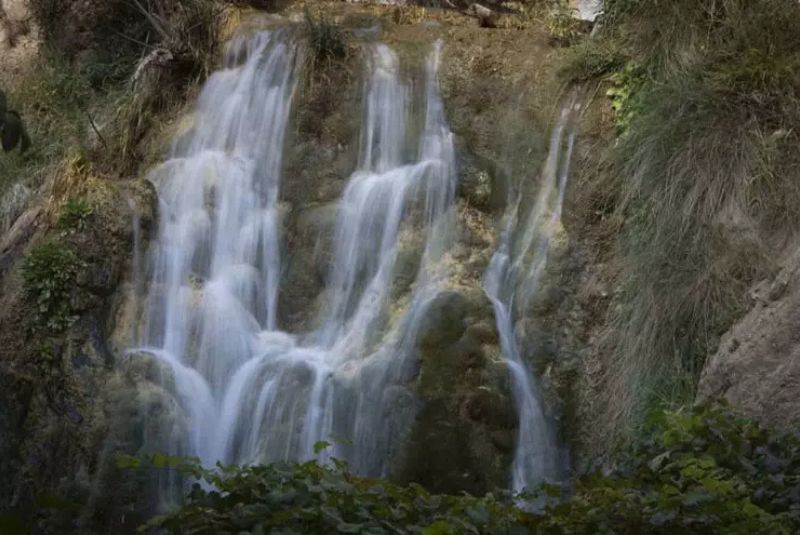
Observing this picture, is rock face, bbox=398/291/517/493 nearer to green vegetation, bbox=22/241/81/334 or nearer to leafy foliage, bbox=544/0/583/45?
green vegetation, bbox=22/241/81/334

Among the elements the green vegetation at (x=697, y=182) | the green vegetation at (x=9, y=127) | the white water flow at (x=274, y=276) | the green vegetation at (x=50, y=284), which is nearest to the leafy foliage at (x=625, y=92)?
the green vegetation at (x=697, y=182)

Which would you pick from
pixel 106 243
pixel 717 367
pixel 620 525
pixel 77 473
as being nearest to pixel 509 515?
pixel 620 525

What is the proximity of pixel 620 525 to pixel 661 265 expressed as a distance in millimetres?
3540

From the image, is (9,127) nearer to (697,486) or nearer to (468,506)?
(468,506)

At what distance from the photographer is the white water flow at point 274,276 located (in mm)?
6914

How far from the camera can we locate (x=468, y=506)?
3586 mm

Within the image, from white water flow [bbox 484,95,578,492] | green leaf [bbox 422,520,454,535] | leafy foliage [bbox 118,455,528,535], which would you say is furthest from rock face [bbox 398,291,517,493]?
green leaf [bbox 422,520,454,535]

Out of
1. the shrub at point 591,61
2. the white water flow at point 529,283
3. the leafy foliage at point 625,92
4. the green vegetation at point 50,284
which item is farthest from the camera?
the shrub at point 591,61

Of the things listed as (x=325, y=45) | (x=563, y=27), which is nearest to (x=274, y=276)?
(x=325, y=45)

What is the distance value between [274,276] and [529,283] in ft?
6.29

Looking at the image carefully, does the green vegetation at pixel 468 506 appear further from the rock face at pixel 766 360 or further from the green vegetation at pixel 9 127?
the rock face at pixel 766 360

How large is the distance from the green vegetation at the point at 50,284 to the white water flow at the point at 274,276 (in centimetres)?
58

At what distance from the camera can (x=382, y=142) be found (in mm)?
8773

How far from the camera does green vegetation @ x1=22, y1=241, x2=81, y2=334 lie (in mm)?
7574
